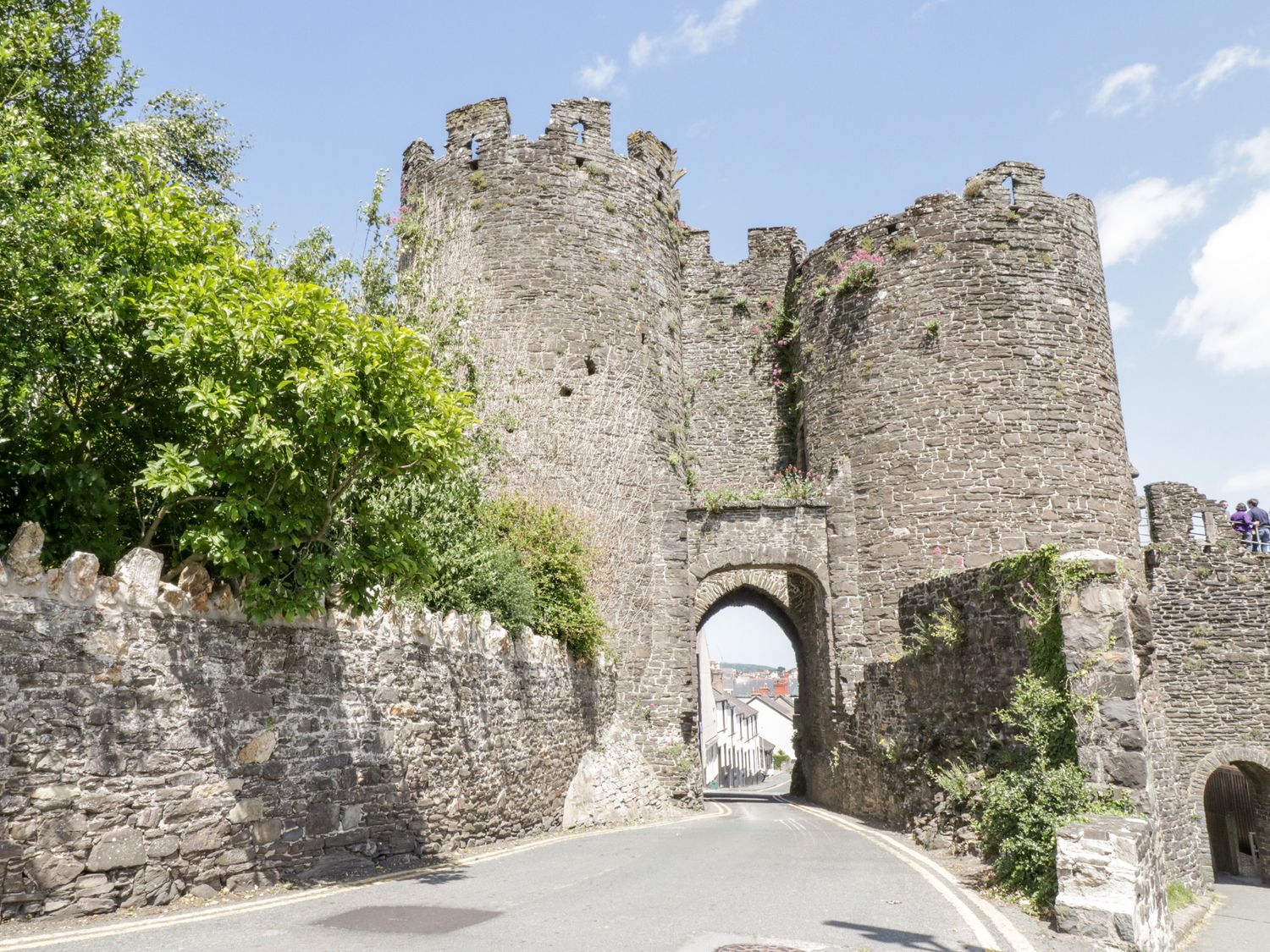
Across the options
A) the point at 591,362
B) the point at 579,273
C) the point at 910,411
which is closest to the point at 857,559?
the point at 910,411

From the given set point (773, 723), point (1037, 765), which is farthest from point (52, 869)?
point (773, 723)

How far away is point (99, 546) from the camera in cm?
809

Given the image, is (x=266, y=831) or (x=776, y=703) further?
(x=776, y=703)

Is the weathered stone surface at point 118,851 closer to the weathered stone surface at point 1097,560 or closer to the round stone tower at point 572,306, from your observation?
the weathered stone surface at point 1097,560

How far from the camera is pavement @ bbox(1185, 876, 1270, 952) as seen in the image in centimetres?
1184

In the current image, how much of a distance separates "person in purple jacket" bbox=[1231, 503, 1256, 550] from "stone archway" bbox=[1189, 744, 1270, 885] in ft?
15.9

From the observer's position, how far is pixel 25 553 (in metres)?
6.47

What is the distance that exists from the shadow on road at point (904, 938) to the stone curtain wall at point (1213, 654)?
677 inches

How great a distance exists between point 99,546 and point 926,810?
1063 centimetres

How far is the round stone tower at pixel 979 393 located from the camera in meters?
19.2

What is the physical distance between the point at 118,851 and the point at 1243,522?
2436cm

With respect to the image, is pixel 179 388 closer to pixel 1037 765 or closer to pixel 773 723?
pixel 1037 765

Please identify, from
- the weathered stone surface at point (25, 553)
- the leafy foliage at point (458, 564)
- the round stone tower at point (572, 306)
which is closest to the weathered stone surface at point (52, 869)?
the weathered stone surface at point (25, 553)

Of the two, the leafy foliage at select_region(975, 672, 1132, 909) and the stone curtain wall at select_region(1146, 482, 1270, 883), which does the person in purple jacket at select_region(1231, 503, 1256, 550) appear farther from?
the leafy foliage at select_region(975, 672, 1132, 909)
